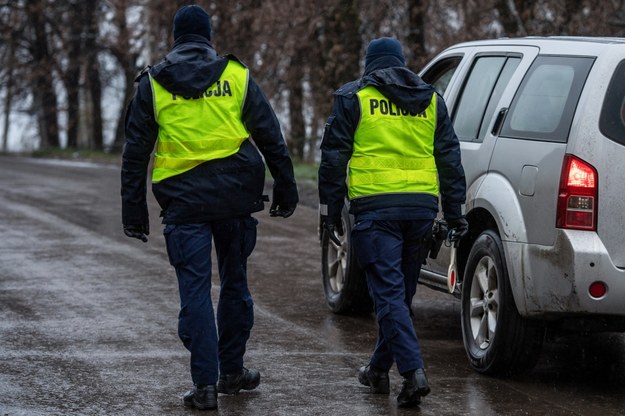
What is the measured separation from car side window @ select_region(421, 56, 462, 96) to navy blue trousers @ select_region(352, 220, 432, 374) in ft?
7.12

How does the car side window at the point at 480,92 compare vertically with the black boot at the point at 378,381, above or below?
above

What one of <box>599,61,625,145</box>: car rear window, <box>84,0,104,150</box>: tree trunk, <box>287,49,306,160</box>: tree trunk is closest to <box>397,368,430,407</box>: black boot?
<box>599,61,625,145</box>: car rear window

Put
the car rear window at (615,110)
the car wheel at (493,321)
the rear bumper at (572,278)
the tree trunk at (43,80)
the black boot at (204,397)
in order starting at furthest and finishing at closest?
1. the tree trunk at (43,80)
2. the car wheel at (493,321)
3. the car rear window at (615,110)
4. the rear bumper at (572,278)
5. the black boot at (204,397)

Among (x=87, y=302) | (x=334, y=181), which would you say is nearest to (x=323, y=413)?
(x=334, y=181)

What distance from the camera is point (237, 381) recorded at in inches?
259

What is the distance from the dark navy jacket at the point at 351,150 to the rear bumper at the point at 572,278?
0.52m

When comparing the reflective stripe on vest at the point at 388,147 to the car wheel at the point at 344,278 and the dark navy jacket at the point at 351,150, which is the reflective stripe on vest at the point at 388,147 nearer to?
the dark navy jacket at the point at 351,150

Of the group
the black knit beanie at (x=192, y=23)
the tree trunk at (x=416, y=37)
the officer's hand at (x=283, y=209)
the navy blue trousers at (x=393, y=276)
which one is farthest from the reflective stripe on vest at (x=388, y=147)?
the tree trunk at (x=416, y=37)

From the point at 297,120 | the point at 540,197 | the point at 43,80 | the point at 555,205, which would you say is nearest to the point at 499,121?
the point at 540,197

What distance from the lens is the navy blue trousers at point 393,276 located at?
6.34m

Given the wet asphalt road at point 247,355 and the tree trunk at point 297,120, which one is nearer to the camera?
the wet asphalt road at point 247,355

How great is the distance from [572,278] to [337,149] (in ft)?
4.19

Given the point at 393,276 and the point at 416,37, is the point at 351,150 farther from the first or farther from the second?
the point at 416,37

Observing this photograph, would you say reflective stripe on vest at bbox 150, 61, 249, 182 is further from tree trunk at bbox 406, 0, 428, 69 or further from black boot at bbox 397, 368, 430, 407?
tree trunk at bbox 406, 0, 428, 69
